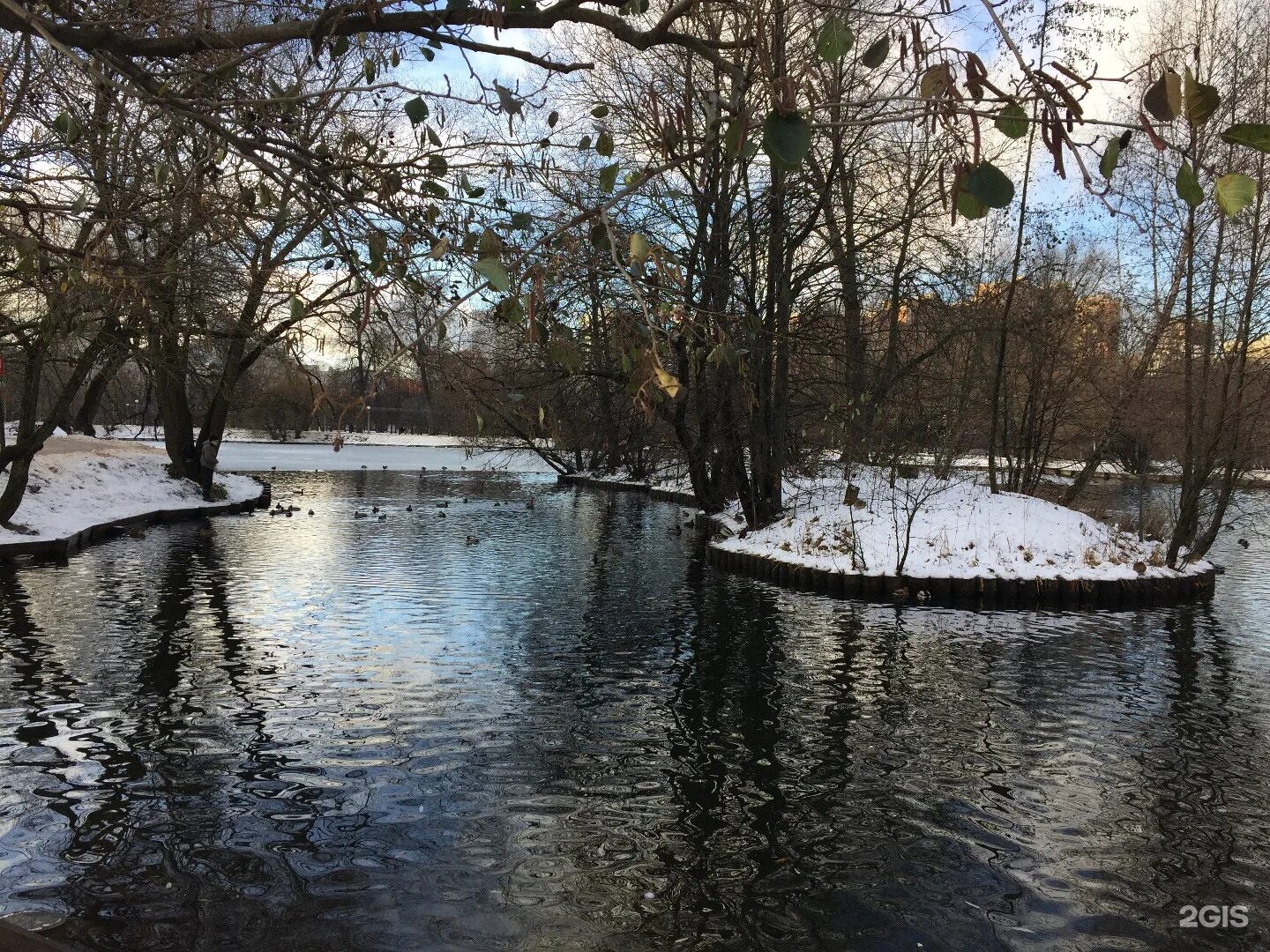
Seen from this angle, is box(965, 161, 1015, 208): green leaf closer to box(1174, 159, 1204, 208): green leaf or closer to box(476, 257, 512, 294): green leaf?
box(1174, 159, 1204, 208): green leaf

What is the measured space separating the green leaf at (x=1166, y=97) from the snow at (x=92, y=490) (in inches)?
664

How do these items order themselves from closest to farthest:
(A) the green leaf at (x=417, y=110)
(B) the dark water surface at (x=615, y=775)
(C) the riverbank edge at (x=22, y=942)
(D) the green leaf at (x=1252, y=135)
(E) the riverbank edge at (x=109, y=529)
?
1. (D) the green leaf at (x=1252, y=135)
2. (C) the riverbank edge at (x=22, y=942)
3. (A) the green leaf at (x=417, y=110)
4. (B) the dark water surface at (x=615, y=775)
5. (E) the riverbank edge at (x=109, y=529)

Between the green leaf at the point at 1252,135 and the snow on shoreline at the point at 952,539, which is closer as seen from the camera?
the green leaf at the point at 1252,135

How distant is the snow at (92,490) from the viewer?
16844 mm

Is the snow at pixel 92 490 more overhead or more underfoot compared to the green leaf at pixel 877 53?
more underfoot

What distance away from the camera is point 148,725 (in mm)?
6875

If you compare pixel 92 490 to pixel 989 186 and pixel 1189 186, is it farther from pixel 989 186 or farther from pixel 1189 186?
pixel 1189 186

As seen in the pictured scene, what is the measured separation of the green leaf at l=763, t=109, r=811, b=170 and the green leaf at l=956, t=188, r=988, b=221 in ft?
1.07

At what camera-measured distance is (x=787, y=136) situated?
1.86m

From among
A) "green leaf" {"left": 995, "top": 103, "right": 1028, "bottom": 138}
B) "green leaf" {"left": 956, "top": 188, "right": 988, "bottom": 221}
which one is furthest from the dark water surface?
"green leaf" {"left": 995, "top": 103, "right": 1028, "bottom": 138}

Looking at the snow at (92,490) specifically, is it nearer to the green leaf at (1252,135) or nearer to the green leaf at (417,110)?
the green leaf at (417,110)

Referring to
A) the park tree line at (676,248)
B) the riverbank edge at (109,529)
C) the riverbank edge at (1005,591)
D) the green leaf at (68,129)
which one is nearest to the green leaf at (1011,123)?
the park tree line at (676,248)

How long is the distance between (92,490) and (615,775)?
19.3 m

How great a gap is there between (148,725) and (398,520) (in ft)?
52.1
